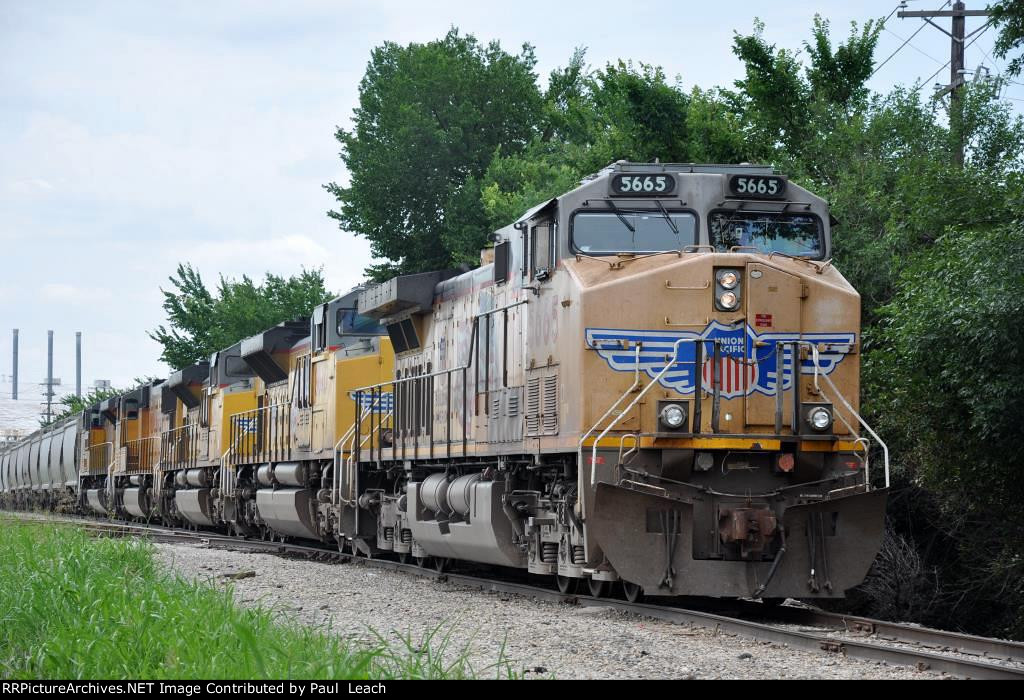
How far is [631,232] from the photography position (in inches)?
414

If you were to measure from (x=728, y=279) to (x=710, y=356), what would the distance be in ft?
2.16

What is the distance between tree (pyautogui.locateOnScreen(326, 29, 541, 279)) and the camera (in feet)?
134

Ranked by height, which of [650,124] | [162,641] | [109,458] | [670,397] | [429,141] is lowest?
[162,641]

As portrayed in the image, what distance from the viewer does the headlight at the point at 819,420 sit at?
9.97m

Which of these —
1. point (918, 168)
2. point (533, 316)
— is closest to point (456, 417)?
point (533, 316)

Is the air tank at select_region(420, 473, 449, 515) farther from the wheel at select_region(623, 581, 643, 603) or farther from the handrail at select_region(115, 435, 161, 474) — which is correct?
the handrail at select_region(115, 435, 161, 474)

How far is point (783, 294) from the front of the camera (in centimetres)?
1008

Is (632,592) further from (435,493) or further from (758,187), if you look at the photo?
(435,493)

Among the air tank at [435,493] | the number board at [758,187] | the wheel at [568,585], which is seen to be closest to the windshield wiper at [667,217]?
the number board at [758,187]

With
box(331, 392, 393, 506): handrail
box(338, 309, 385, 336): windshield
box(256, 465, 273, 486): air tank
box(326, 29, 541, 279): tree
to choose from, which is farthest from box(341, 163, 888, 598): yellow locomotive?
box(326, 29, 541, 279): tree

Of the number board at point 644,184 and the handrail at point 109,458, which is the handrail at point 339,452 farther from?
the handrail at point 109,458

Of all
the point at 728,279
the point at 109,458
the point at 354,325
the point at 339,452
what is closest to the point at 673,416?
the point at 728,279

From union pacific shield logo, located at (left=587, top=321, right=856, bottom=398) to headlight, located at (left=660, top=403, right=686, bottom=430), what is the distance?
0.66 ft

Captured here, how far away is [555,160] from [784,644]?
29894 mm
